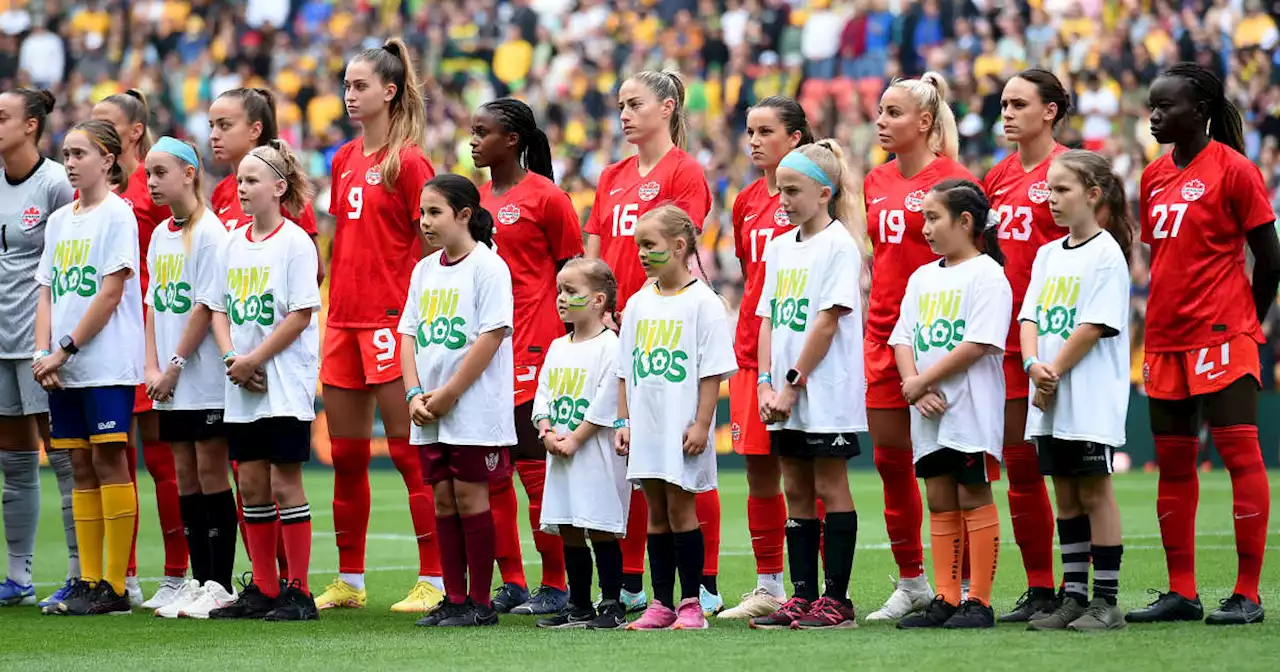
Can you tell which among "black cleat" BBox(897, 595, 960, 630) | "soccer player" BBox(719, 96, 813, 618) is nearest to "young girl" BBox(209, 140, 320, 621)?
"soccer player" BBox(719, 96, 813, 618)

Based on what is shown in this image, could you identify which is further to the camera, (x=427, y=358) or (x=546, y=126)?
(x=546, y=126)

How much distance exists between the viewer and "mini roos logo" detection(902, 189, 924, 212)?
7531 mm

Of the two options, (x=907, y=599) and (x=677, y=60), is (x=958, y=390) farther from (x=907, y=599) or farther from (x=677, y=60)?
(x=677, y=60)

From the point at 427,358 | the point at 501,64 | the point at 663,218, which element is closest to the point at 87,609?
the point at 427,358

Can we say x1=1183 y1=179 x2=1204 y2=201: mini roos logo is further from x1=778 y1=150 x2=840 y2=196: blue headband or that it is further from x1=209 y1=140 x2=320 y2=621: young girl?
x1=209 y1=140 x2=320 y2=621: young girl

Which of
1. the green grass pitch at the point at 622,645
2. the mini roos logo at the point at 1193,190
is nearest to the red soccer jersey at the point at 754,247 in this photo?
the green grass pitch at the point at 622,645

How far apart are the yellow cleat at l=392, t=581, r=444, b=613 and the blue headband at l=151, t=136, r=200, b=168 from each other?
229 cm

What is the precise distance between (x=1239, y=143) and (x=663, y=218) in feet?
8.28

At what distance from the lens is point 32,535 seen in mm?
8914

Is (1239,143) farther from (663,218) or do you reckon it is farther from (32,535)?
(32,535)

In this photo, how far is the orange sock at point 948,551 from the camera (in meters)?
6.99

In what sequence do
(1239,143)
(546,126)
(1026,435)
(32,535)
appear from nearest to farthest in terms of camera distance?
(1026,435)
(1239,143)
(32,535)
(546,126)

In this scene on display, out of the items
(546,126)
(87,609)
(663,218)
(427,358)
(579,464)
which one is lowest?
(87,609)

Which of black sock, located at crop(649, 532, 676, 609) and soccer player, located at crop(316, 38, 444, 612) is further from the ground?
soccer player, located at crop(316, 38, 444, 612)
